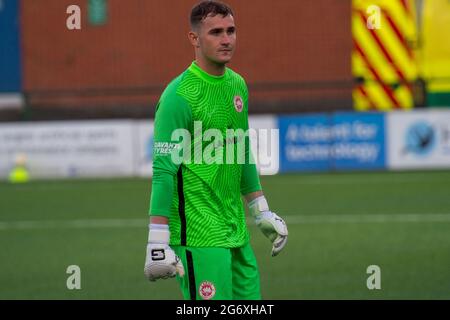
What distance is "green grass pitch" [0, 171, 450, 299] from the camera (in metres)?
9.84

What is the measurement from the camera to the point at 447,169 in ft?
64.0

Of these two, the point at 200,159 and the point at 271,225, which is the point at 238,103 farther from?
the point at 271,225

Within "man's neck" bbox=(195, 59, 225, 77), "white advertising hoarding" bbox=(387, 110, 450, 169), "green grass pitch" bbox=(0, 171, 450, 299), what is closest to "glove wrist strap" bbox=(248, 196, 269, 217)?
"man's neck" bbox=(195, 59, 225, 77)

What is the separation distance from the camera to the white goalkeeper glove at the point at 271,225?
636 cm

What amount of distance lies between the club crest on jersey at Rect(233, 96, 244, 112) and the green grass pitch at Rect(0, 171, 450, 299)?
346cm

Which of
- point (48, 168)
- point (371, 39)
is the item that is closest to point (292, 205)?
point (48, 168)

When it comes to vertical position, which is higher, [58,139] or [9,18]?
[9,18]

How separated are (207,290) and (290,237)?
7063 millimetres

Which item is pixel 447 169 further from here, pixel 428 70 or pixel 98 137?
pixel 98 137

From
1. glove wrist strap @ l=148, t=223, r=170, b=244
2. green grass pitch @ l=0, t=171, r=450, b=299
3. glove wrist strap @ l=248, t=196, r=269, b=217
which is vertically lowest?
green grass pitch @ l=0, t=171, r=450, b=299

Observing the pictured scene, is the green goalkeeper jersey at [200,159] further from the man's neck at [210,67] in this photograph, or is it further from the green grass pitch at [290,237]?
the green grass pitch at [290,237]

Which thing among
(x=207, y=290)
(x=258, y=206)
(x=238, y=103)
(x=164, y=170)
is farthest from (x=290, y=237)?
(x=164, y=170)

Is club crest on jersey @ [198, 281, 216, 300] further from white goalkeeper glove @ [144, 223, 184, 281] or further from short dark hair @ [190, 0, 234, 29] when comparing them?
short dark hair @ [190, 0, 234, 29]
